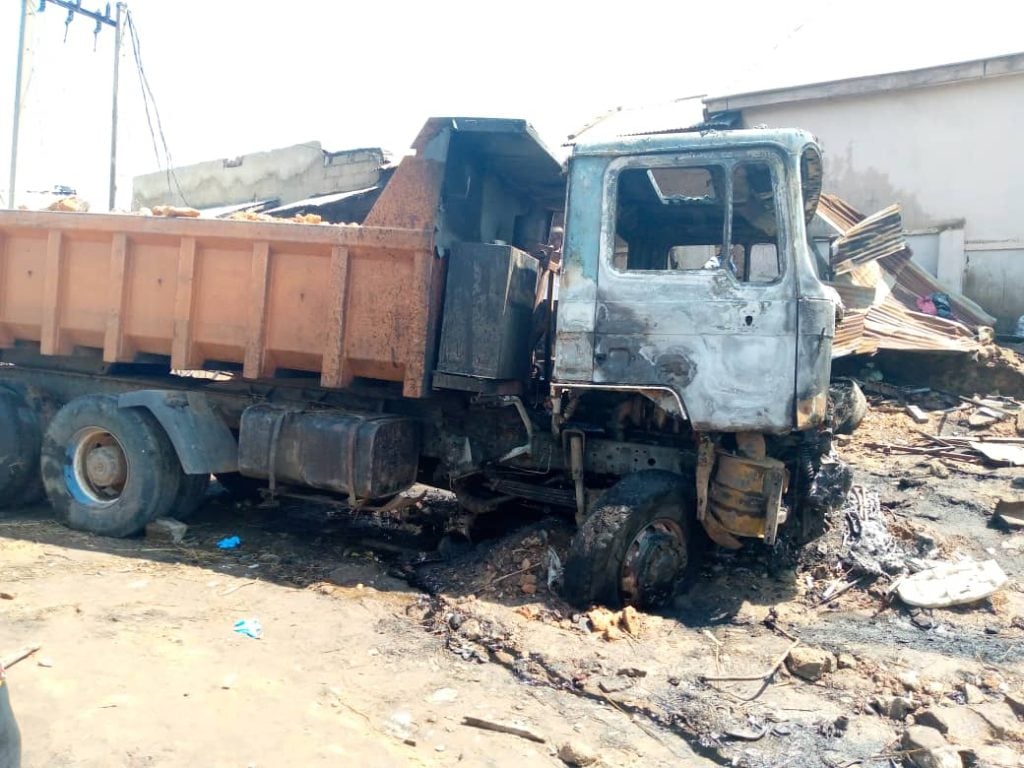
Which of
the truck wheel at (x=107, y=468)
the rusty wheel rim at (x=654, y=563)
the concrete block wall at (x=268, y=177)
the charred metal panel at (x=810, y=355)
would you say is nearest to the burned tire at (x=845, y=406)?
the charred metal panel at (x=810, y=355)

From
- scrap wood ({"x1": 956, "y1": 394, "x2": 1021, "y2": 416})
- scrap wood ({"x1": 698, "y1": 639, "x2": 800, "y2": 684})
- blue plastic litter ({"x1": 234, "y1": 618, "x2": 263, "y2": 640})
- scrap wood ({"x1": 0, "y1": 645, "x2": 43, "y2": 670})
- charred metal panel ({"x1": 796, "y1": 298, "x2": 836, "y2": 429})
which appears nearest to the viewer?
scrap wood ({"x1": 0, "y1": 645, "x2": 43, "y2": 670})

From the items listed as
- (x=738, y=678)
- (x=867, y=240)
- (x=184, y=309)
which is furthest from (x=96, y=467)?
(x=867, y=240)

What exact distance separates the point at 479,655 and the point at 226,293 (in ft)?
→ 10.5

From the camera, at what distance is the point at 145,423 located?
5.80m

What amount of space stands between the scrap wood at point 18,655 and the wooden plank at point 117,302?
9.17 ft

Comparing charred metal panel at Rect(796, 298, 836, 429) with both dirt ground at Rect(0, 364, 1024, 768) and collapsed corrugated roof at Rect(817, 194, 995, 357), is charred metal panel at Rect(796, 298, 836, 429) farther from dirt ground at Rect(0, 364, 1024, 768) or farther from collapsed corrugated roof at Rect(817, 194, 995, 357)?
collapsed corrugated roof at Rect(817, 194, 995, 357)

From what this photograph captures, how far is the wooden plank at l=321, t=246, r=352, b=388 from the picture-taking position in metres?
5.40

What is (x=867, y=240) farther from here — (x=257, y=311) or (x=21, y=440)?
(x=21, y=440)

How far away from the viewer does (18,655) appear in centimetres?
372

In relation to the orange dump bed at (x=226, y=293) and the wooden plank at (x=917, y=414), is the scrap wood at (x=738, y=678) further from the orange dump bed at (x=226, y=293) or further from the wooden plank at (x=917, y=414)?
the wooden plank at (x=917, y=414)

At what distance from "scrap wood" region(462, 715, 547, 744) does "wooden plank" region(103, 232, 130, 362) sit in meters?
4.15

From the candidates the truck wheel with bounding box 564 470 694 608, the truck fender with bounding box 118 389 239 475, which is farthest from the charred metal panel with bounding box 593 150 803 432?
the truck fender with bounding box 118 389 239 475

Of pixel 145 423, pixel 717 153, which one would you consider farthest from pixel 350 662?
pixel 717 153

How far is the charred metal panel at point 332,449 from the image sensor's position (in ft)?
17.7
